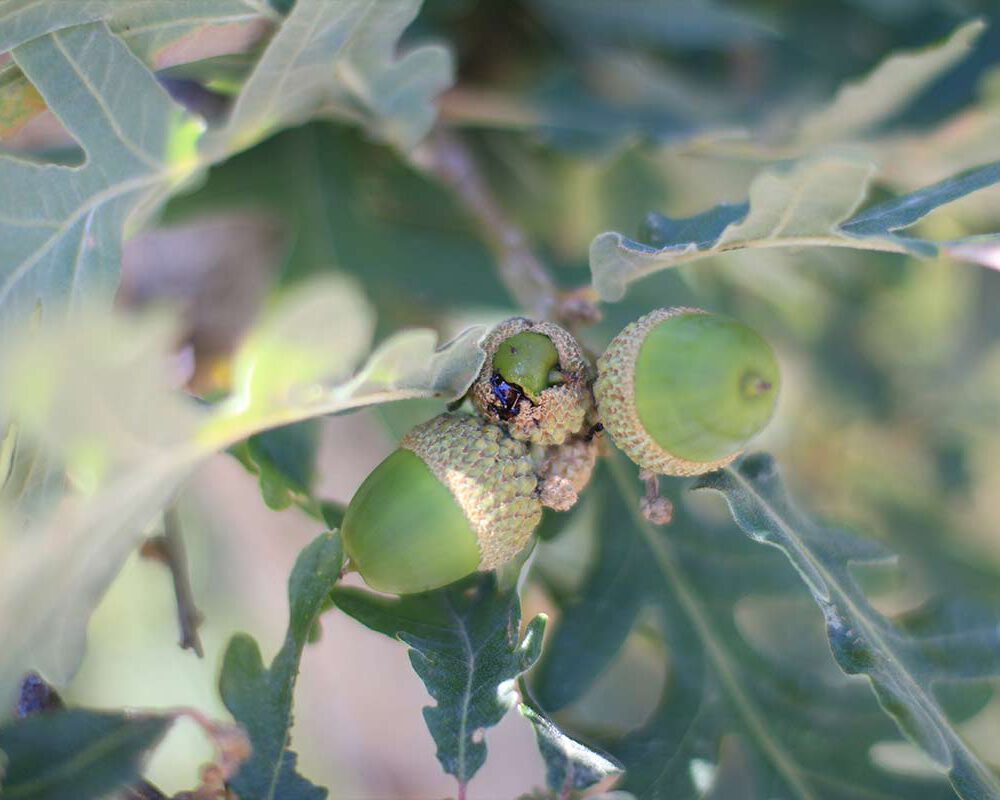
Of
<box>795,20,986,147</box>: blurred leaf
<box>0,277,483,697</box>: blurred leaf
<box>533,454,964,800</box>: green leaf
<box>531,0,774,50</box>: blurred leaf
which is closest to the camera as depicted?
<box>0,277,483,697</box>: blurred leaf

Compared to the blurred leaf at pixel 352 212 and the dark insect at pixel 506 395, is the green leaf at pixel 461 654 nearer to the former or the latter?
the dark insect at pixel 506 395

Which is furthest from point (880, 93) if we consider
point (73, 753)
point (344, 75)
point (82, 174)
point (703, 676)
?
point (73, 753)

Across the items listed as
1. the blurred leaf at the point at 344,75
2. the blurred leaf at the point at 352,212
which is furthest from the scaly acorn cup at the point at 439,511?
the blurred leaf at the point at 352,212

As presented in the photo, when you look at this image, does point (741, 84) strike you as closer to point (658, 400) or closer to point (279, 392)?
point (658, 400)

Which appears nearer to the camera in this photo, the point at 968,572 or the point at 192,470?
the point at 192,470

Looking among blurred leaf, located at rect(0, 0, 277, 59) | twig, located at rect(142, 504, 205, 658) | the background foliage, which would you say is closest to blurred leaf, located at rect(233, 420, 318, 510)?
the background foliage

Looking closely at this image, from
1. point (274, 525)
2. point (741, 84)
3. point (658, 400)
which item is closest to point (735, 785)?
point (658, 400)

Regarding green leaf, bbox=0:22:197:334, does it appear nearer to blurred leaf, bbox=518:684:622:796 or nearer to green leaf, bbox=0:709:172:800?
green leaf, bbox=0:709:172:800
